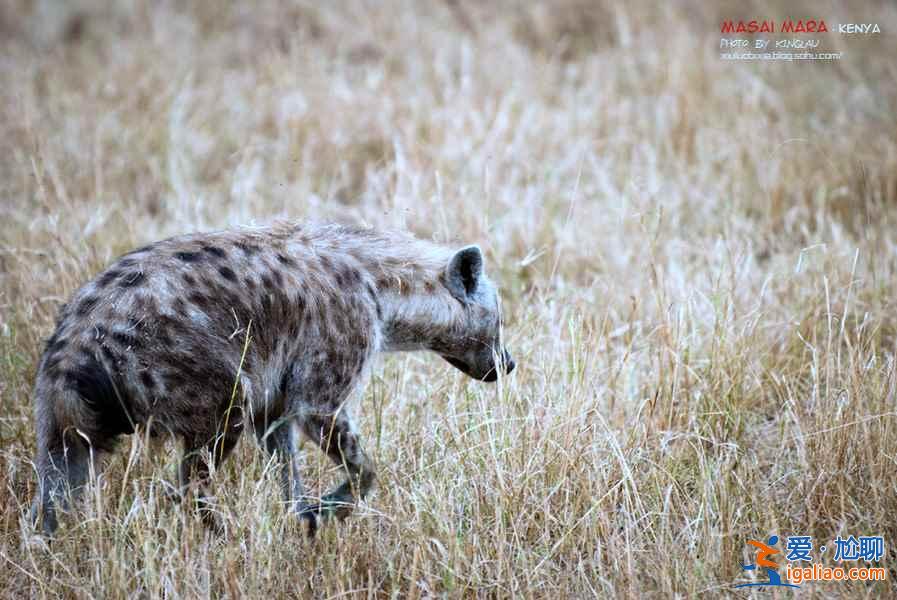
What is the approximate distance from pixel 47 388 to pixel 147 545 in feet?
1.81

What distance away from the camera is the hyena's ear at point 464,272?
4.20 meters

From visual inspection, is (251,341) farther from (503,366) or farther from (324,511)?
(503,366)

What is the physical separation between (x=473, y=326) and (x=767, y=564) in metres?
1.45

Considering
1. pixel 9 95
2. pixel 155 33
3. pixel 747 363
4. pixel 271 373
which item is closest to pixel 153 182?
pixel 9 95

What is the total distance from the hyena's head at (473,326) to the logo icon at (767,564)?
1.17m

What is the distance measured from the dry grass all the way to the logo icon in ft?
0.27

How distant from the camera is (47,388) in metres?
3.25

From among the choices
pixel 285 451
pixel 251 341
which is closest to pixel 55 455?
pixel 251 341

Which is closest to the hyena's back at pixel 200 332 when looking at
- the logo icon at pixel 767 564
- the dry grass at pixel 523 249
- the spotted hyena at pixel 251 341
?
the spotted hyena at pixel 251 341

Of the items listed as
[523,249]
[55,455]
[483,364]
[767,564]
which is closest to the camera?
[55,455]

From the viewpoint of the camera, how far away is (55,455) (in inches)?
132

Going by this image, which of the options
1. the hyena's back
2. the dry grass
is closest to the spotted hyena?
the hyena's back

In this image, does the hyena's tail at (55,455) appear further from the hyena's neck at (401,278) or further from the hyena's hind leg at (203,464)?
the hyena's neck at (401,278)

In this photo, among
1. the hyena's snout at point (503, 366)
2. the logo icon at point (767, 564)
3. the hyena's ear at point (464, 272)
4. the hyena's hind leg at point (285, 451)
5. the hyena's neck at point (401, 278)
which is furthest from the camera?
the hyena's snout at point (503, 366)
